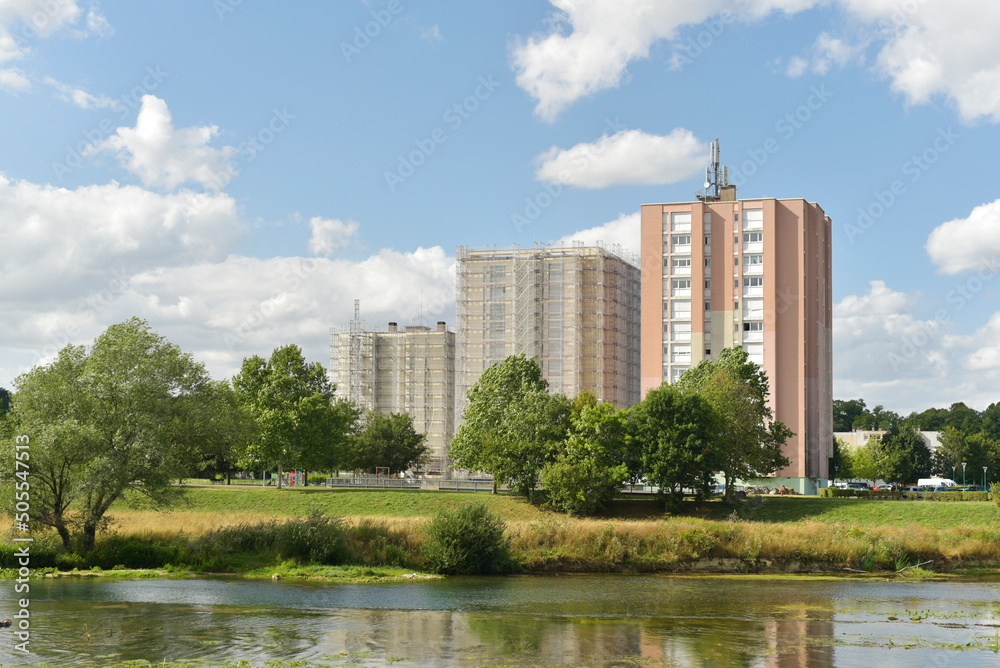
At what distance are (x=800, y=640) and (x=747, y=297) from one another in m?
86.9

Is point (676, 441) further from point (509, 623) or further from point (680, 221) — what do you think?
point (680, 221)

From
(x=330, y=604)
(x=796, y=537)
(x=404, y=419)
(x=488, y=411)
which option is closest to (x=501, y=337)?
(x=404, y=419)

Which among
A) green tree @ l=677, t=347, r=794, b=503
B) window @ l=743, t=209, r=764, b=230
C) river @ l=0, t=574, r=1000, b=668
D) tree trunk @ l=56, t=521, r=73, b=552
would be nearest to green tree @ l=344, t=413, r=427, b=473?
green tree @ l=677, t=347, r=794, b=503

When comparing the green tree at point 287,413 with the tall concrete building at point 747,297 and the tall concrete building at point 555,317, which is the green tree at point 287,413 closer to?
the tall concrete building at point 747,297

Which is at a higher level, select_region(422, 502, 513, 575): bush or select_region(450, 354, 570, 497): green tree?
select_region(450, 354, 570, 497): green tree

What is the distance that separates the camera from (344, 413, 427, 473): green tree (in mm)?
107375

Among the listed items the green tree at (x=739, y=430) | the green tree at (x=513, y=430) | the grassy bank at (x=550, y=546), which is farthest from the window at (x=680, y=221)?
the grassy bank at (x=550, y=546)

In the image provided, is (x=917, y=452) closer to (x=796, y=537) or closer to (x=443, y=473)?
(x=443, y=473)

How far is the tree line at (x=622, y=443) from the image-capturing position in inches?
2537

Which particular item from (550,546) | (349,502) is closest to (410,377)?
(349,502)

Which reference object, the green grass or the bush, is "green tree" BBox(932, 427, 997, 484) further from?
the bush

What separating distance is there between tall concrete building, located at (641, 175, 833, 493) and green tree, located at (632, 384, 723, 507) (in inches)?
1613

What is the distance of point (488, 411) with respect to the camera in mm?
76875

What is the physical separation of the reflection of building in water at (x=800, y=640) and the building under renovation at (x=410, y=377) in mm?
114168
